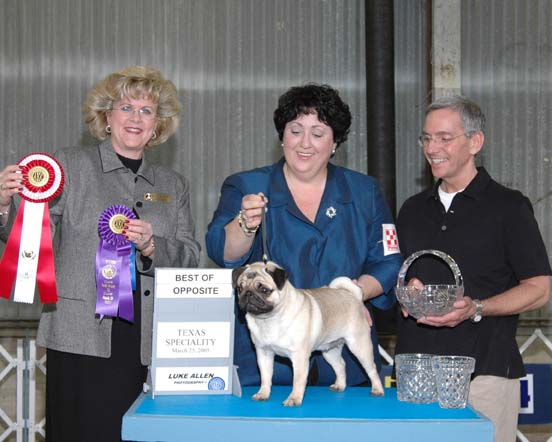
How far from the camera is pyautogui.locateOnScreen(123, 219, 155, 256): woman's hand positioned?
2.66 meters

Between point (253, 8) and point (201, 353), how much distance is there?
5.81 metres

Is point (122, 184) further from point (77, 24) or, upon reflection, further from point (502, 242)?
point (77, 24)

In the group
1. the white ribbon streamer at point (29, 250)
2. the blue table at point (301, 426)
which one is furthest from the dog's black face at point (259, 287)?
the white ribbon streamer at point (29, 250)

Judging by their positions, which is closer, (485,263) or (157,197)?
(485,263)

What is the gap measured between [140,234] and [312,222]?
588mm

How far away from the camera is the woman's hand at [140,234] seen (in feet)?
8.73

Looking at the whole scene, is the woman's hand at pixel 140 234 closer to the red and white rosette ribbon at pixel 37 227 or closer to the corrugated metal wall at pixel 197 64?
the red and white rosette ribbon at pixel 37 227

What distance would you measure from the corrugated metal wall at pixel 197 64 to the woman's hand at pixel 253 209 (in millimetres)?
5168

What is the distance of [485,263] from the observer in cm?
272

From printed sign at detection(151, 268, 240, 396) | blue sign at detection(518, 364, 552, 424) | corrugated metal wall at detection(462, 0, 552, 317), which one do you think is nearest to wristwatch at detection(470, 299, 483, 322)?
printed sign at detection(151, 268, 240, 396)

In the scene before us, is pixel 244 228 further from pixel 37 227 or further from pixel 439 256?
pixel 37 227

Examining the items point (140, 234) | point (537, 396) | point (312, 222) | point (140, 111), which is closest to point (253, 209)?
point (312, 222)

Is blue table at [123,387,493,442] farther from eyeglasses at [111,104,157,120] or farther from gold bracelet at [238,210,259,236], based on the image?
eyeglasses at [111,104,157,120]

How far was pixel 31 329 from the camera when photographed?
23.6 ft
